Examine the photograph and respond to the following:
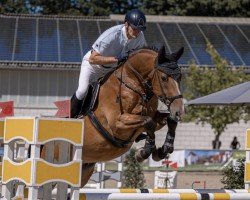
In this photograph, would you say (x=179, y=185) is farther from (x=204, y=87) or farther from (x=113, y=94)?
(x=113, y=94)

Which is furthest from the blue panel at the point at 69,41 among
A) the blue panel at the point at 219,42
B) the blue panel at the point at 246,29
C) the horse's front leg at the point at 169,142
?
the horse's front leg at the point at 169,142

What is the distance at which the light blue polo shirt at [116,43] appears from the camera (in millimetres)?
7309

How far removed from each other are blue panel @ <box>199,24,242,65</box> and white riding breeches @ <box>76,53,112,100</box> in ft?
73.4

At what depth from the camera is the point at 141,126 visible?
684cm

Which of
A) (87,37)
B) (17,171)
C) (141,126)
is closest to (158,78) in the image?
(141,126)

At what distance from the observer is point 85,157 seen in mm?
7156

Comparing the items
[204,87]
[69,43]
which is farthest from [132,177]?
[69,43]

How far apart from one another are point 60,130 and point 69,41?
79.5ft

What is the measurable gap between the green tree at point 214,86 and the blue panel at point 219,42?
6.14 ft

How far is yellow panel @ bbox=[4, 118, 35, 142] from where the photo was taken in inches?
230

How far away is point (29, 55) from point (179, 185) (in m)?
11.6

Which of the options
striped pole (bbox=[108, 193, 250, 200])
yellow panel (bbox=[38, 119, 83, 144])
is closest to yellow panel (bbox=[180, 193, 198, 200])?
striped pole (bbox=[108, 193, 250, 200])

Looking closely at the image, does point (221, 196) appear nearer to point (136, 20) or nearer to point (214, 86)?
point (136, 20)

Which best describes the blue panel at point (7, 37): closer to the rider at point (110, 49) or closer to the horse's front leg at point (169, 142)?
the rider at point (110, 49)
